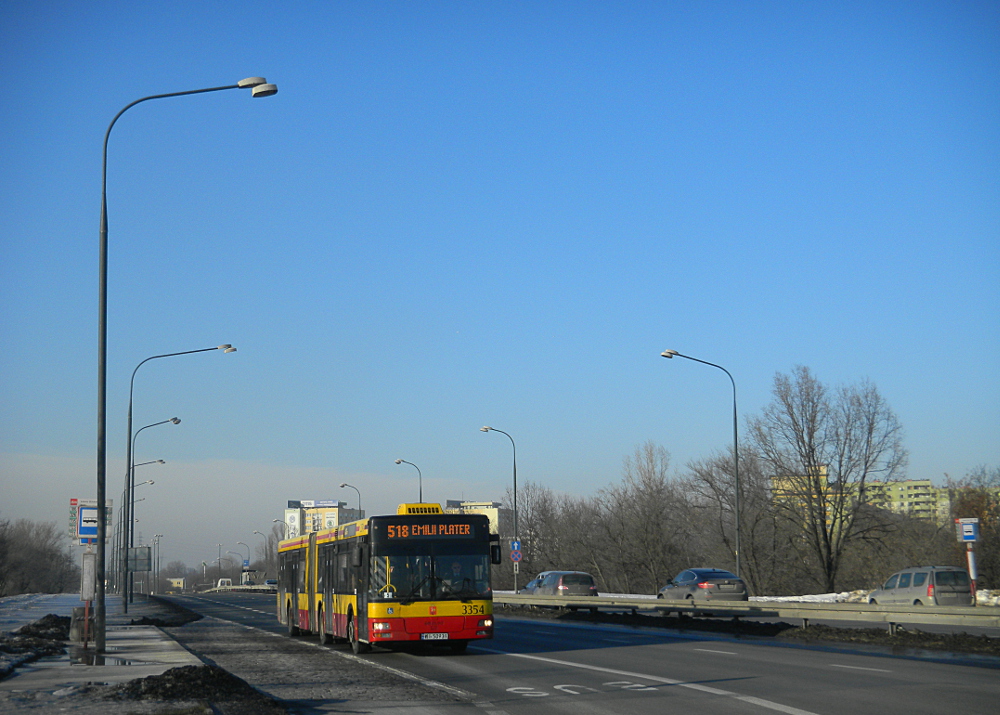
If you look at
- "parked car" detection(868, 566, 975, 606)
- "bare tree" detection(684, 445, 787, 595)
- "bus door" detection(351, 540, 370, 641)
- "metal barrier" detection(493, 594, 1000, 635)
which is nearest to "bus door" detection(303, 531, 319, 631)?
"bus door" detection(351, 540, 370, 641)

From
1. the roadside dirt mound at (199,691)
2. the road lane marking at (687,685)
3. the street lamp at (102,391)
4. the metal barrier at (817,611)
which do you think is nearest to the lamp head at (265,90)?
the street lamp at (102,391)

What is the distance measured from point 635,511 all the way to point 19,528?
365ft

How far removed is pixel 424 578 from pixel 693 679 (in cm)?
669

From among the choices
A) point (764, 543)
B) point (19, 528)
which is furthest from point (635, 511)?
point (19, 528)

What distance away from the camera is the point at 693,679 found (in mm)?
14945

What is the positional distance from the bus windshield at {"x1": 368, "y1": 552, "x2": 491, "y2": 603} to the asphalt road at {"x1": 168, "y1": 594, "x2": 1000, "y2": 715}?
128 cm

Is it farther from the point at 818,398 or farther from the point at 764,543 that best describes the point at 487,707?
the point at 764,543

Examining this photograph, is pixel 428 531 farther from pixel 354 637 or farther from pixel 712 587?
pixel 712 587

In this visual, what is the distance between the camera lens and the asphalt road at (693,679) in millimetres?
11867

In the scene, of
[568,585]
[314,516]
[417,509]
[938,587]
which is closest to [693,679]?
[417,509]

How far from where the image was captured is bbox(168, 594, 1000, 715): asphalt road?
11.9m

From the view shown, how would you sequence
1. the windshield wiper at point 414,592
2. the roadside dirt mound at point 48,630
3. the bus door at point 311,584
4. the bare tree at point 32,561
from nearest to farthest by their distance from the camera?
the windshield wiper at point 414,592 < the roadside dirt mound at point 48,630 < the bus door at point 311,584 < the bare tree at point 32,561

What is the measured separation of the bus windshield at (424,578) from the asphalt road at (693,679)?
4.21 ft

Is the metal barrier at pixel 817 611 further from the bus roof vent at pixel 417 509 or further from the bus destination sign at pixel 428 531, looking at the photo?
the bus roof vent at pixel 417 509
